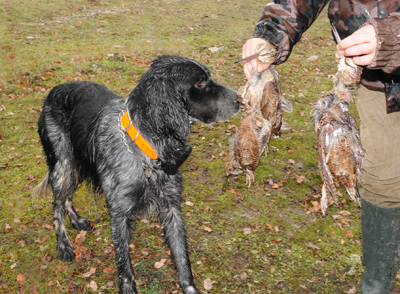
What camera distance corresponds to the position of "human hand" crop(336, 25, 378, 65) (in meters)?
2.37

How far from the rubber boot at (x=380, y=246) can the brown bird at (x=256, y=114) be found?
1.30m

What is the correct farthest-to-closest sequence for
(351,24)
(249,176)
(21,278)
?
1. (249,176)
2. (21,278)
3. (351,24)

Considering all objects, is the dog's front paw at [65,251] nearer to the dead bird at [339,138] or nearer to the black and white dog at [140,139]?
the black and white dog at [140,139]

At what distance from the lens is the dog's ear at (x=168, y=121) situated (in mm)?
3363

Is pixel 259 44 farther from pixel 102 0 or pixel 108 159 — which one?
pixel 102 0

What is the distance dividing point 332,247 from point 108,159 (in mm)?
2952

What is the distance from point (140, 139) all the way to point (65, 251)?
76.4 inches

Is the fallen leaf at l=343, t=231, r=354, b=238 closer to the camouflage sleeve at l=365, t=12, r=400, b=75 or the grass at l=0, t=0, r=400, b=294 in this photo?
the grass at l=0, t=0, r=400, b=294

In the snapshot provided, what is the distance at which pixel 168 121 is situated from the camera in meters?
3.38

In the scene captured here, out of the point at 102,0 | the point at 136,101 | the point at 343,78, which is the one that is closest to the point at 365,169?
the point at 343,78

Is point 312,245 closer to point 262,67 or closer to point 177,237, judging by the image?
point 177,237

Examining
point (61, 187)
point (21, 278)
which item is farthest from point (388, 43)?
point (21, 278)

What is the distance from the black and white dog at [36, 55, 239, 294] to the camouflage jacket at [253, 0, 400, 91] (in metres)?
0.88

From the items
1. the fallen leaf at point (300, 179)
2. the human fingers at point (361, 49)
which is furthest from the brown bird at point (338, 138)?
the fallen leaf at point (300, 179)
